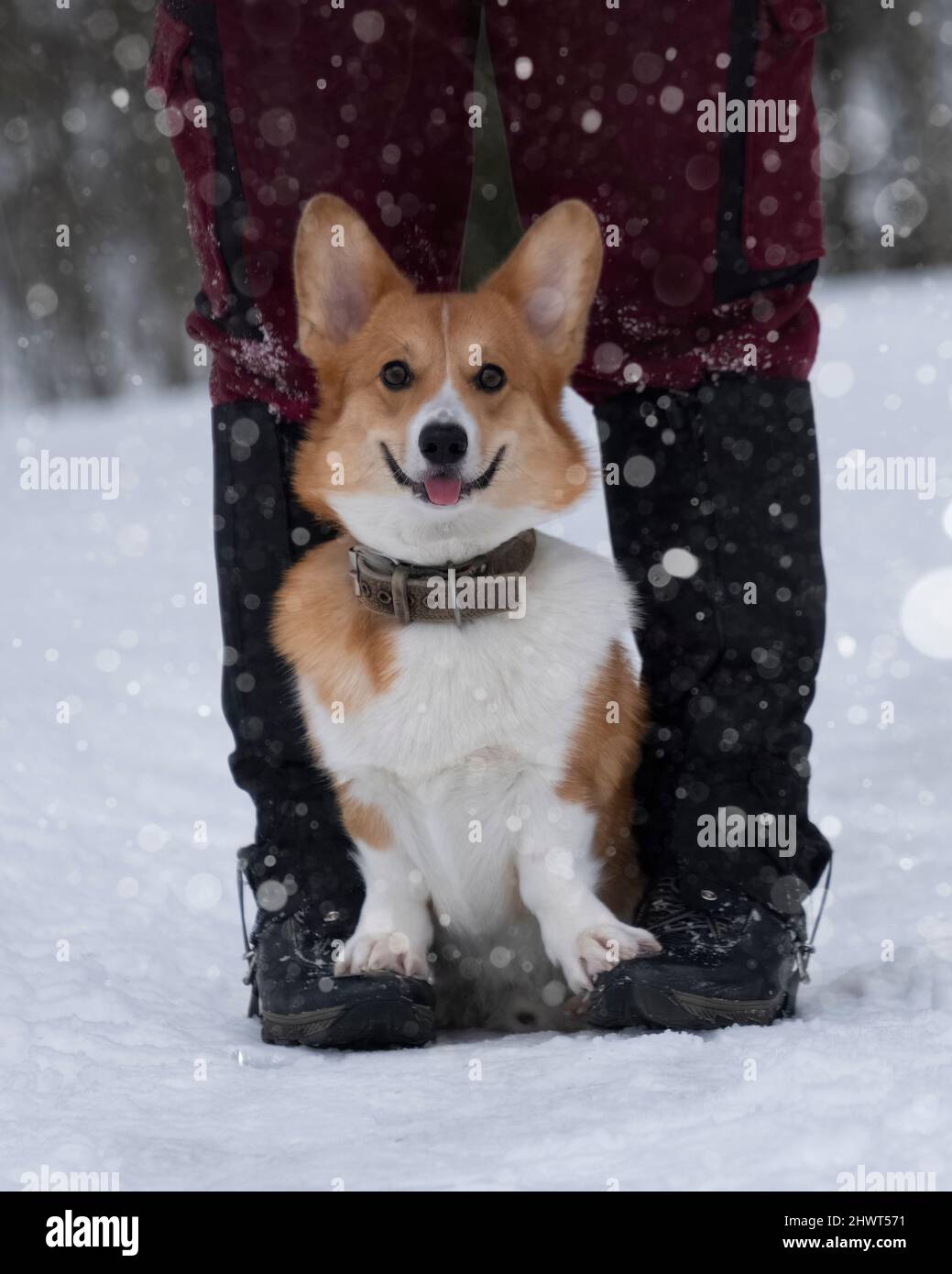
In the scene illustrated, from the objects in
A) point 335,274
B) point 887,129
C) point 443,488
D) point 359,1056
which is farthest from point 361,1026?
point 887,129

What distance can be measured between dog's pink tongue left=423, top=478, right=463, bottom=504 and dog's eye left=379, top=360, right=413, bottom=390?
180 millimetres

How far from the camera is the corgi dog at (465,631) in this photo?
1.93m

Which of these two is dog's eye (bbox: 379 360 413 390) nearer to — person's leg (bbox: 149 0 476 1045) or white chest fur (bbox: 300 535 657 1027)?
person's leg (bbox: 149 0 476 1045)

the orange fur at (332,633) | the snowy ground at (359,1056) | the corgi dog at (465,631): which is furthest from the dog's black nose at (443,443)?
the snowy ground at (359,1056)

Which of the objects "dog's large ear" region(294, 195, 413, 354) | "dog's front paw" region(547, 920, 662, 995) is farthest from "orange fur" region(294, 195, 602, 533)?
"dog's front paw" region(547, 920, 662, 995)

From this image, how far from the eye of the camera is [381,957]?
192cm

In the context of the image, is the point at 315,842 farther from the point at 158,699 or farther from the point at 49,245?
the point at 49,245

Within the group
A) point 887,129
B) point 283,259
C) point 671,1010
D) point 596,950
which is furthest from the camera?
point 887,129

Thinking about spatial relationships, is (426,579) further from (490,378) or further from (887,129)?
(887,129)

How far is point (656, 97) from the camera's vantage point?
184 centimetres

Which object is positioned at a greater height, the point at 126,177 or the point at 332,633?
the point at 126,177

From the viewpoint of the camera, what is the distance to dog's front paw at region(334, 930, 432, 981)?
1.91m

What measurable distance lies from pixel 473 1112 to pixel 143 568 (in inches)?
154

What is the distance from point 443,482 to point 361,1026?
74cm
